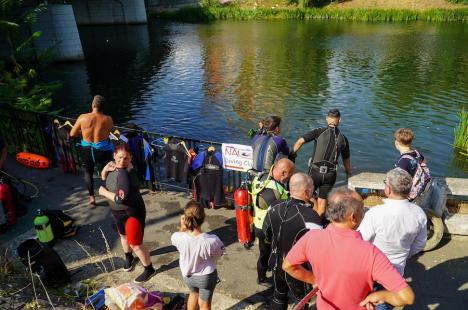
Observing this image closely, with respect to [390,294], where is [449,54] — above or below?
below

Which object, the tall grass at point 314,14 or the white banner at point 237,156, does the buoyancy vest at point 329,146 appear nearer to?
the white banner at point 237,156

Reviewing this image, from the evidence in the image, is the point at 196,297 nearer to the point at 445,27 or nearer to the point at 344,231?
the point at 344,231

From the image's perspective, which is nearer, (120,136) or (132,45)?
(120,136)

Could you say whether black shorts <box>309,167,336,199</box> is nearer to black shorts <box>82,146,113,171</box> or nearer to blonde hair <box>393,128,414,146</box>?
blonde hair <box>393,128,414,146</box>

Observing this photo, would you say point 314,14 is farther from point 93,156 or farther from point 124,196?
point 124,196

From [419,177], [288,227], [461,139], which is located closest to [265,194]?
[288,227]

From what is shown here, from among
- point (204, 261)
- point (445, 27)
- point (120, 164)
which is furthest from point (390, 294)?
point (445, 27)

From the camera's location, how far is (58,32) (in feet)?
103

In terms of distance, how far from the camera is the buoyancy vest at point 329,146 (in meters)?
6.45

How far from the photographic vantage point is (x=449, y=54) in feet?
96.0

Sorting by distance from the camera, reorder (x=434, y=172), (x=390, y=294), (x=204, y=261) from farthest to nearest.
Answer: (x=434, y=172) < (x=204, y=261) < (x=390, y=294)

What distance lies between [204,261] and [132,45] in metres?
40.9

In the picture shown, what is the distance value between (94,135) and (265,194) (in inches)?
162

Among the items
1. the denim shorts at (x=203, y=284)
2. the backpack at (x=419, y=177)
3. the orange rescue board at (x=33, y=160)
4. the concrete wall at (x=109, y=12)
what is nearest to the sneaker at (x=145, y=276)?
the denim shorts at (x=203, y=284)
